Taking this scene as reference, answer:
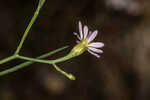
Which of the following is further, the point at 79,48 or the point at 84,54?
the point at 84,54

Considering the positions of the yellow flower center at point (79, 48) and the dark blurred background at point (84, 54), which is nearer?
the yellow flower center at point (79, 48)

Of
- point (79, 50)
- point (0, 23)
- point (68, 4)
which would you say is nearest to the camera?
point (79, 50)

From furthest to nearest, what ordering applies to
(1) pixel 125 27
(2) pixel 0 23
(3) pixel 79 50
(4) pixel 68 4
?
(1) pixel 125 27 < (4) pixel 68 4 < (2) pixel 0 23 < (3) pixel 79 50

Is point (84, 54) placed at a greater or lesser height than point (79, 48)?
lesser

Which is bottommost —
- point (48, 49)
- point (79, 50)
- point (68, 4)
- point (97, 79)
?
point (97, 79)

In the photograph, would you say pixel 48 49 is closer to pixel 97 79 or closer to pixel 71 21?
pixel 71 21

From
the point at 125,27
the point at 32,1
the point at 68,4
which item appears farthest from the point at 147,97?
the point at 32,1

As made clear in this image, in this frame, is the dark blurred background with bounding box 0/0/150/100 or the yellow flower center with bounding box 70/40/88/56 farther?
the dark blurred background with bounding box 0/0/150/100

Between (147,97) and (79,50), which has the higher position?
(79,50)
